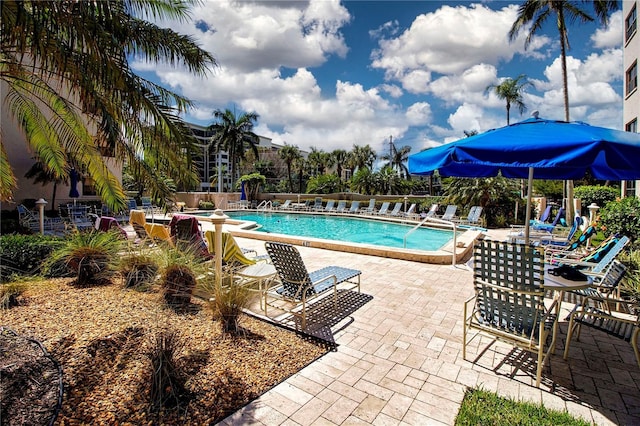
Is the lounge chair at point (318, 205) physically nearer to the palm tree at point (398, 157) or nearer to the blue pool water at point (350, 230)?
the blue pool water at point (350, 230)

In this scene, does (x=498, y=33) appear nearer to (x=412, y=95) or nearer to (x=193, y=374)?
(x=412, y=95)

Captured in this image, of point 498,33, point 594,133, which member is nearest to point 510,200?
point 498,33

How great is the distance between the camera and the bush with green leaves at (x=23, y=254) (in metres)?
5.76

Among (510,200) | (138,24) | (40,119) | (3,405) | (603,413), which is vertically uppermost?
(138,24)

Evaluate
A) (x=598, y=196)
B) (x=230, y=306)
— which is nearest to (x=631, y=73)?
(x=598, y=196)

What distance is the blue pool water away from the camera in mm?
14531

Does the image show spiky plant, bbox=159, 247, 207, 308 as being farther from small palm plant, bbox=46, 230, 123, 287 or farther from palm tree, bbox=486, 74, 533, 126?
palm tree, bbox=486, 74, 533, 126

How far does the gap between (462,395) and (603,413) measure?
1.08 m

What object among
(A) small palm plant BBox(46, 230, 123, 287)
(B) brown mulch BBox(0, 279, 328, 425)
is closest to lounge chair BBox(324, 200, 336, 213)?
(A) small palm plant BBox(46, 230, 123, 287)

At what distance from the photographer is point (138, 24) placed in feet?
15.0

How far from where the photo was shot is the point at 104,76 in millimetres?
3479

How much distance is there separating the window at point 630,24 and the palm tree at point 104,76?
1937cm

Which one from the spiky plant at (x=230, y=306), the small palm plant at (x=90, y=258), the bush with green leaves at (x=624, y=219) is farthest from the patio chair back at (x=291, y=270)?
the bush with green leaves at (x=624, y=219)

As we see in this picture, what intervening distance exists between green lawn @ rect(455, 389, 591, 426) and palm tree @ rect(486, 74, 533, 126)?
1293 inches
